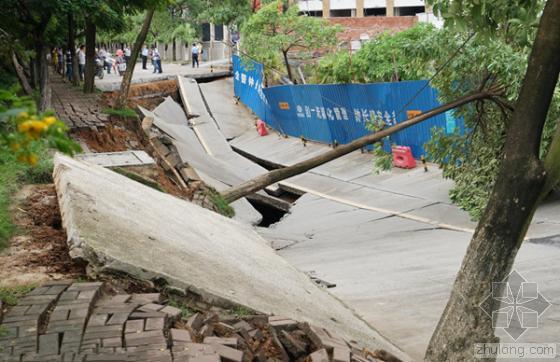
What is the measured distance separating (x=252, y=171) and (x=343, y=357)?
1886cm

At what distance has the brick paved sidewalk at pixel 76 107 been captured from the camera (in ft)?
58.5

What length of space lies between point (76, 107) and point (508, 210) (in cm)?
1683

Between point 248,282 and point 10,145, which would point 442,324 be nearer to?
point 248,282

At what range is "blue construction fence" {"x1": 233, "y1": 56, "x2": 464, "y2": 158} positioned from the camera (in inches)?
791

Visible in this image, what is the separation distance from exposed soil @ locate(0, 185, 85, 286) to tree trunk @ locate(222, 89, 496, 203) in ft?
15.0

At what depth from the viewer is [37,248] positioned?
7.28m

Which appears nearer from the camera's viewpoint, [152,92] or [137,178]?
[137,178]

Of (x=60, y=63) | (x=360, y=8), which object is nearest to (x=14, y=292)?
(x=60, y=63)

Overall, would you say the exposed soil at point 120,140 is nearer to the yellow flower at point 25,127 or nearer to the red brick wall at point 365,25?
the yellow flower at point 25,127

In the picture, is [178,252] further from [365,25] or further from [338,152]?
[365,25]

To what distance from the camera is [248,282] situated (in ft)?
25.4

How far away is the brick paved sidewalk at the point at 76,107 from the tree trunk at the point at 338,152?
467 centimetres

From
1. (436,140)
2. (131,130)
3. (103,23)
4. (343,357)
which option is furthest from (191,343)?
(103,23)

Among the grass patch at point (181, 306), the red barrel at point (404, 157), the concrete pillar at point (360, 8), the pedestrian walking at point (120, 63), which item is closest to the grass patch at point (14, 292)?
the grass patch at point (181, 306)
